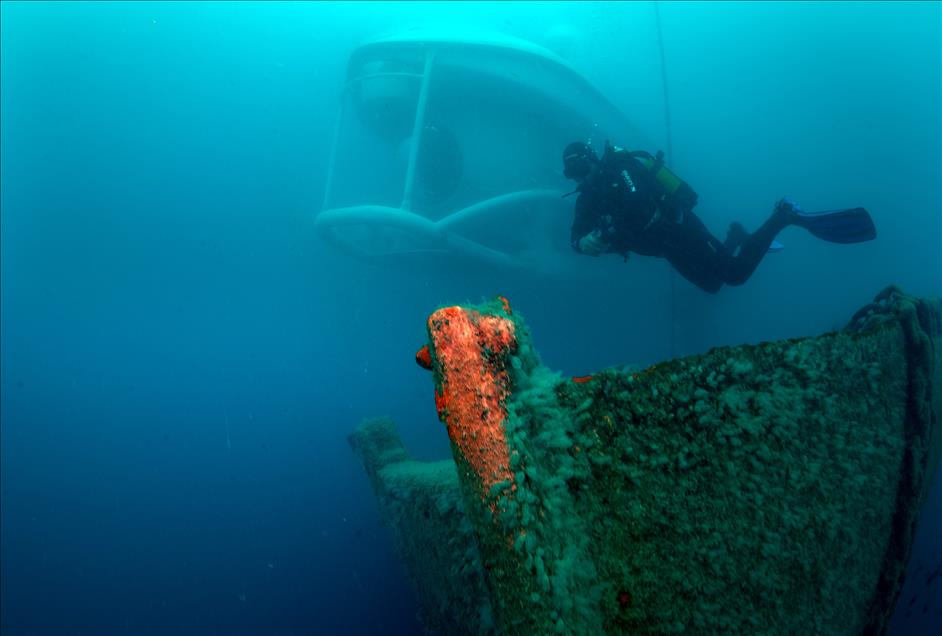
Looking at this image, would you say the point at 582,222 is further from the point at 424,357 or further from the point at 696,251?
the point at 424,357

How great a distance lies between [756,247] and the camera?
5.05 meters

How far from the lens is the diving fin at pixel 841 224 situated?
4496 millimetres

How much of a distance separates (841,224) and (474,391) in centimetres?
527

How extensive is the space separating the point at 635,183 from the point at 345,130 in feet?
20.7

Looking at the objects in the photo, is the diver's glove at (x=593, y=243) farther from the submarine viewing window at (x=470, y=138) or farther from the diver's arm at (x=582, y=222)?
the submarine viewing window at (x=470, y=138)

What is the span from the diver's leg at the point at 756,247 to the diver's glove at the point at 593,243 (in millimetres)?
1557

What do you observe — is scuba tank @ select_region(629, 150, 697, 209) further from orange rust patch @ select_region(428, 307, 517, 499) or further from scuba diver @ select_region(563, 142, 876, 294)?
orange rust patch @ select_region(428, 307, 517, 499)

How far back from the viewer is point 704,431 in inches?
42.8

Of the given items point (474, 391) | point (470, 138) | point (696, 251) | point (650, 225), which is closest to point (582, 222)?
point (650, 225)

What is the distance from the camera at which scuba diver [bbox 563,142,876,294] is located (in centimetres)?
454

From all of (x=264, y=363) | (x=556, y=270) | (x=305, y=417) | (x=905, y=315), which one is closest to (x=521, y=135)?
(x=556, y=270)

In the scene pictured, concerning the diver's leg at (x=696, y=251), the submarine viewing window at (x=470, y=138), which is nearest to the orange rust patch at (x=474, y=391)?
the diver's leg at (x=696, y=251)

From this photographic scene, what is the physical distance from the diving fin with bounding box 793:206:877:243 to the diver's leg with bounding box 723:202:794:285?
157mm

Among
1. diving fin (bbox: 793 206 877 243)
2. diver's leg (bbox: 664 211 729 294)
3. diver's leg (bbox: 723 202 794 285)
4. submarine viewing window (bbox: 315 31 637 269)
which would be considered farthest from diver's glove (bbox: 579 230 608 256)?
submarine viewing window (bbox: 315 31 637 269)
